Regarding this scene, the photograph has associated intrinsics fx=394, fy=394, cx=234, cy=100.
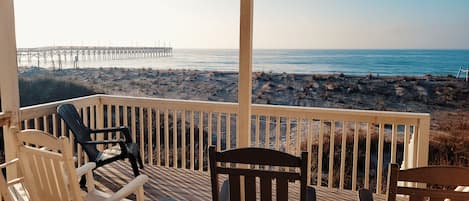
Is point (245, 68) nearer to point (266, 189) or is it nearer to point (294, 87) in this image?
point (266, 189)

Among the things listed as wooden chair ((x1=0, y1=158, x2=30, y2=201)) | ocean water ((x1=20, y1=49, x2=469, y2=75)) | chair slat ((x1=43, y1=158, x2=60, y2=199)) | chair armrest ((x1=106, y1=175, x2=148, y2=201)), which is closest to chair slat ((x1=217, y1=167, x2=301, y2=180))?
chair armrest ((x1=106, y1=175, x2=148, y2=201))

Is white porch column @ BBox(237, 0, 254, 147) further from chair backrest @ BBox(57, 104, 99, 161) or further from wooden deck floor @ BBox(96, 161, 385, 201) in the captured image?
chair backrest @ BBox(57, 104, 99, 161)

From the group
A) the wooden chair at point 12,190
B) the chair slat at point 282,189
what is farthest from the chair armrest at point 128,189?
the chair slat at point 282,189

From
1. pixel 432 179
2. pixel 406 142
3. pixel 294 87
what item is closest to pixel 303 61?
pixel 294 87

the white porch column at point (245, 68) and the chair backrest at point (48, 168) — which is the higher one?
the white porch column at point (245, 68)

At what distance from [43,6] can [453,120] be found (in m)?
6.08

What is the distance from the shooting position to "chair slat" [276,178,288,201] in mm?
1731

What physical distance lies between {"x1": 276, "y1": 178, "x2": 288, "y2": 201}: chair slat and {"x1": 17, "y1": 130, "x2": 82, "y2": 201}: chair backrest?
0.98m

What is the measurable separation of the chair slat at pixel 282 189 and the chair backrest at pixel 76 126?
8.51 feet

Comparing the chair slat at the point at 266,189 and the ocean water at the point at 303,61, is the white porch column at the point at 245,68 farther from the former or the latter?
the ocean water at the point at 303,61

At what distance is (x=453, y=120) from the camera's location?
5.54 metres

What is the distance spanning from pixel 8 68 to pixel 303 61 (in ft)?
13.8

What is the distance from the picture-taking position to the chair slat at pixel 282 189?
173 centimetres

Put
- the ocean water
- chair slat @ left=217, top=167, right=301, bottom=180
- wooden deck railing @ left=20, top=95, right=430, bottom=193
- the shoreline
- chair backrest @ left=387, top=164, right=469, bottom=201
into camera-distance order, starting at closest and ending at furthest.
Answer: chair backrest @ left=387, top=164, right=469, bottom=201 → chair slat @ left=217, top=167, right=301, bottom=180 → wooden deck railing @ left=20, top=95, right=430, bottom=193 → the shoreline → the ocean water
